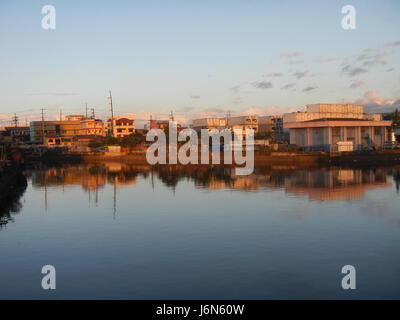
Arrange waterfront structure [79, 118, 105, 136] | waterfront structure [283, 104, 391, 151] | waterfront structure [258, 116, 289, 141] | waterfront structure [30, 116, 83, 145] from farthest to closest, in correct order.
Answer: waterfront structure [79, 118, 105, 136]
waterfront structure [258, 116, 289, 141]
waterfront structure [30, 116, 83, 145]
waterfront structure [283, 104, 391, 151]

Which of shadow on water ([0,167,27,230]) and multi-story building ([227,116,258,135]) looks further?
multi-story building ([227,116,258,135])

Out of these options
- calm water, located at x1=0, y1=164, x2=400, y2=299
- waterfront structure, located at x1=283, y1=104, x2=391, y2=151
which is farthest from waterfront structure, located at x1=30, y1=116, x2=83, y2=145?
calm water, located at x1=0, y1=164, x2=400, y2=299

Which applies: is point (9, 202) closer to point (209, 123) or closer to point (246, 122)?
point (209, 123)

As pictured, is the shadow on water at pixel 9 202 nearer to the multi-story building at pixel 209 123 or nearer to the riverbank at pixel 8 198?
the riverbank at pixel 8 198

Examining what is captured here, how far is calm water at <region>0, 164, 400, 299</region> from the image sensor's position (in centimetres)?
1060

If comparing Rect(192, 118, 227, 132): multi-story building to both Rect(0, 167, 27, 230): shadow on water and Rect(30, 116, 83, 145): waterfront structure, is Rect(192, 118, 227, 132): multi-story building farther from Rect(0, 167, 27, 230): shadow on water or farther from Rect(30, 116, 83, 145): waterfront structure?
Rect(0, 167, 27, 230): shadow on water

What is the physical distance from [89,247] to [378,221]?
1187cm

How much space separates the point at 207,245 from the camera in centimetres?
1464

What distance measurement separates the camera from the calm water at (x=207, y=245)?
10602 mm

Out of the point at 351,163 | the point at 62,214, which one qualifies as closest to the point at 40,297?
the point at 62,214

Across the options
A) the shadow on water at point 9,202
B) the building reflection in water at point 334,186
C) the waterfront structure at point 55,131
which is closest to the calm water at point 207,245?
the building reflection in water at point 334,186

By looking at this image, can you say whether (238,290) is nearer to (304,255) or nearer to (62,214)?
(304,255)

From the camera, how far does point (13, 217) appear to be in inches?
859

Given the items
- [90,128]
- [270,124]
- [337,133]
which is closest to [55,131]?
[90,128]
